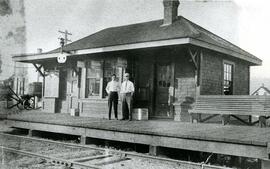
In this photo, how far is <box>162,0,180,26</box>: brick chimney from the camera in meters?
11.9

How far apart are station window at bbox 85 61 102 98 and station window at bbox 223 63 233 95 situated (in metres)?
4.83

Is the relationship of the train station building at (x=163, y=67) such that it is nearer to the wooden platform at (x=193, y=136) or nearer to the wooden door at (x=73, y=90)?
the wooden door at (x=73, y=90)

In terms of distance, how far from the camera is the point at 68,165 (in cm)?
599

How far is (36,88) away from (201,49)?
38.4ft

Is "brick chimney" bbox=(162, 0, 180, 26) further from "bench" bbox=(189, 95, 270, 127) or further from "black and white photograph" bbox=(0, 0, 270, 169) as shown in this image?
"bench" bbox=(189, 95, 270, 127)

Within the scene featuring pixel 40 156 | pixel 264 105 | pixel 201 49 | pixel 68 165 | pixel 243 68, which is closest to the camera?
pixel 68 165

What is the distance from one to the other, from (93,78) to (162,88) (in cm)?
307

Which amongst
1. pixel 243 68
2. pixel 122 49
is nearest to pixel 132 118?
pixel 122 49

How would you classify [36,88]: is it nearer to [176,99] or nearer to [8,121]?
[8,121]

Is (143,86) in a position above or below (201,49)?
below

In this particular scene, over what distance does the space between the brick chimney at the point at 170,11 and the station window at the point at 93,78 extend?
3.14 m

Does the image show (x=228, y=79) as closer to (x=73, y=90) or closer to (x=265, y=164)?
(x=73, y=90)

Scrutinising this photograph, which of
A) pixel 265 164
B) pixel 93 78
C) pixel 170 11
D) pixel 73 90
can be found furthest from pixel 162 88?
pixel 265 164

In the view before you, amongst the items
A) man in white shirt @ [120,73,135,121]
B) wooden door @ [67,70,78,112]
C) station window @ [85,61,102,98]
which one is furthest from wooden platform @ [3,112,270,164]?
wooden door @ [67,70,78,112]
